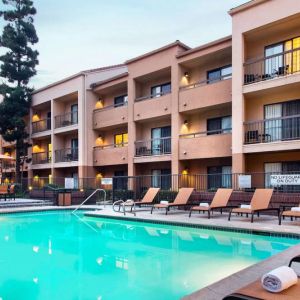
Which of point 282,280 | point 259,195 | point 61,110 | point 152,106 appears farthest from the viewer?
point 61,110

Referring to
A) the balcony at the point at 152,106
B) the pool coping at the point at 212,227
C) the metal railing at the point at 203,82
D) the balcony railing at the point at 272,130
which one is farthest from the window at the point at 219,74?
the pool coping at the point at 212,227

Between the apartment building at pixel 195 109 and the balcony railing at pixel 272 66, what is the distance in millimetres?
47

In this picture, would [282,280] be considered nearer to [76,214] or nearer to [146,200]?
[146,200]

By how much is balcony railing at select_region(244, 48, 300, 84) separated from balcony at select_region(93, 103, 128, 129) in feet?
29.7

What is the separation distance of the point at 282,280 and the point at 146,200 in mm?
12703

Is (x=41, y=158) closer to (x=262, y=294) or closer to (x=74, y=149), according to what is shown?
(x=74, y=149)

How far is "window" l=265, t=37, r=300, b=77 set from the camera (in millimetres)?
15922

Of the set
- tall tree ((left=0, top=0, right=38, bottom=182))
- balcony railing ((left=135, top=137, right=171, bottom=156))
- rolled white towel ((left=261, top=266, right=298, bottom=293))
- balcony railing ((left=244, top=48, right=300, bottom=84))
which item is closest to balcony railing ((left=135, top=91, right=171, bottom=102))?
balcony railing ((left=135, top=137, right=171, bottom=156))

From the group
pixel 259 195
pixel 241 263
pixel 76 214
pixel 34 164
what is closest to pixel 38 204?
pixel 76 214

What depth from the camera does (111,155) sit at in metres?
24.5

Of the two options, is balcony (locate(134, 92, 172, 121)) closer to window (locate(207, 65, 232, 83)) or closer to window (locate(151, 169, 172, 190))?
window (locate(207, 65, 232, 83))

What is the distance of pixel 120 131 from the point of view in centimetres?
2550

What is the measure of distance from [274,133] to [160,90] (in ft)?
28.8

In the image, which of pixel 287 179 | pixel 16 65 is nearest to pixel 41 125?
pixel 16 65
